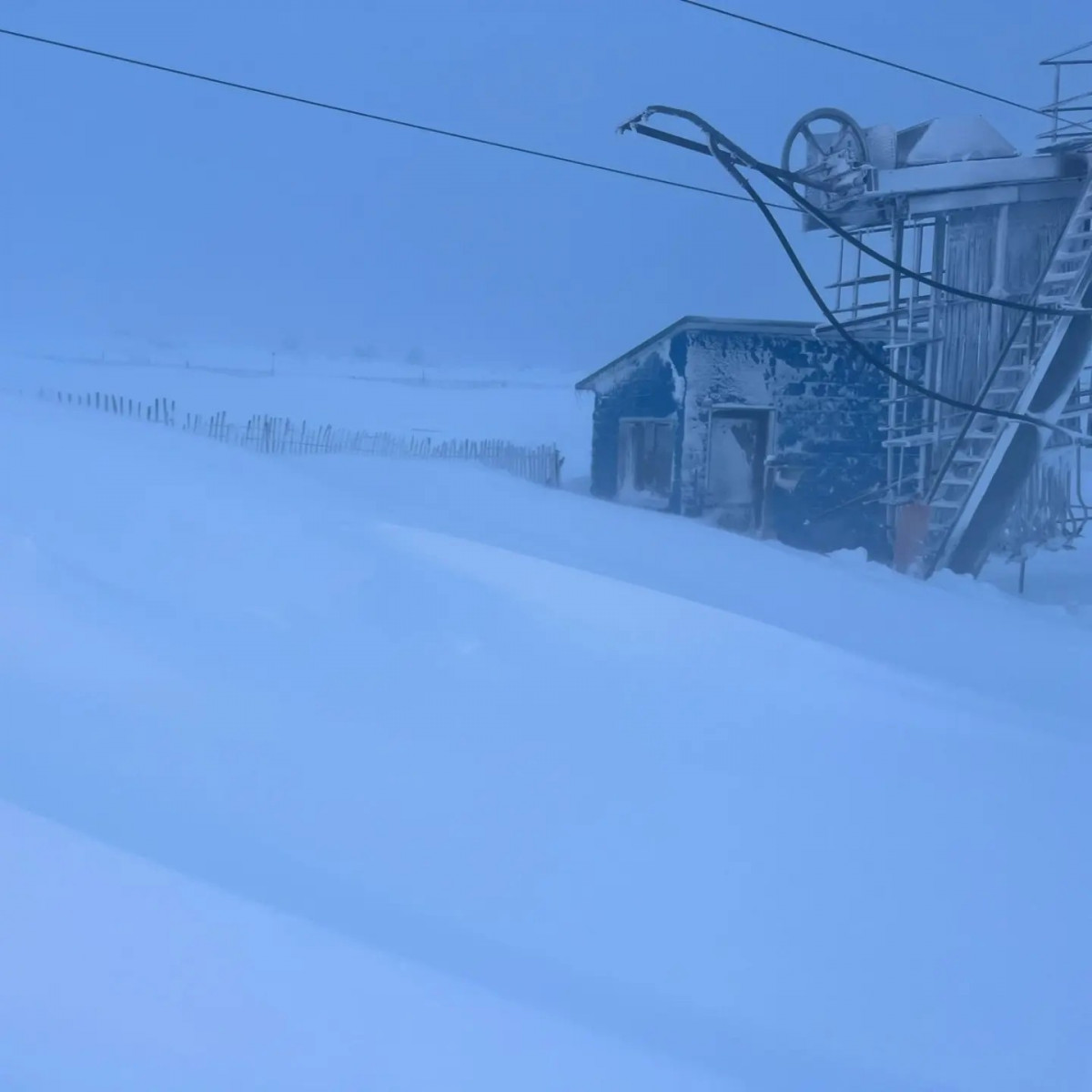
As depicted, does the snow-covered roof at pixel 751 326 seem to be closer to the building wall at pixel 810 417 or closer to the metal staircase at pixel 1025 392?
the building wall at pixel 810 417

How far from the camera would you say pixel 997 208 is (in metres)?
13.6

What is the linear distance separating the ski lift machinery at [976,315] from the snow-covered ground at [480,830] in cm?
696

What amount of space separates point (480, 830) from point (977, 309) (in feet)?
41.3

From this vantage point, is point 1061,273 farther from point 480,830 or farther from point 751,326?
point 480,830

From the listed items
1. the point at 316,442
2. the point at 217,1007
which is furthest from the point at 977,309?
the point at 217,1007

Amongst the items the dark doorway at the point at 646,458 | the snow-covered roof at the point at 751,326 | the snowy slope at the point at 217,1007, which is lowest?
the snowy slope at the point at 217,1007

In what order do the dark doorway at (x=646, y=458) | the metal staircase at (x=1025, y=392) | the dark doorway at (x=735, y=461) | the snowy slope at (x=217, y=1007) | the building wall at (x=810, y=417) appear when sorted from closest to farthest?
1. the snowy slope at (x=217, y=1007)
2. the metal staircase at (x=1025, y=392)
3. the building wall at (x=810, y=417)
4. the dark doorway at (x=735, y=461)
5. the dark doorway at (x=646, y=458)

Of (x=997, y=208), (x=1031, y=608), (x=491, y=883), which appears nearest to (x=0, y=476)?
(x=491, y=883)

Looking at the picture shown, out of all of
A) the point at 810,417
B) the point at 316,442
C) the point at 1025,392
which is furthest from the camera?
the point at 316,442

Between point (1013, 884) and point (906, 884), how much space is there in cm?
40

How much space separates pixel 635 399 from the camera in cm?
1716

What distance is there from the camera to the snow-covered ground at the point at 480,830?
2436mm

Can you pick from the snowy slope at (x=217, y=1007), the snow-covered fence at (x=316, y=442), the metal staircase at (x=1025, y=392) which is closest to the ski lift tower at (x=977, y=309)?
the metal staircase at (x=1025, y=392)

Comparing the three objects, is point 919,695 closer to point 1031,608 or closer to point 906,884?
point 906,884
